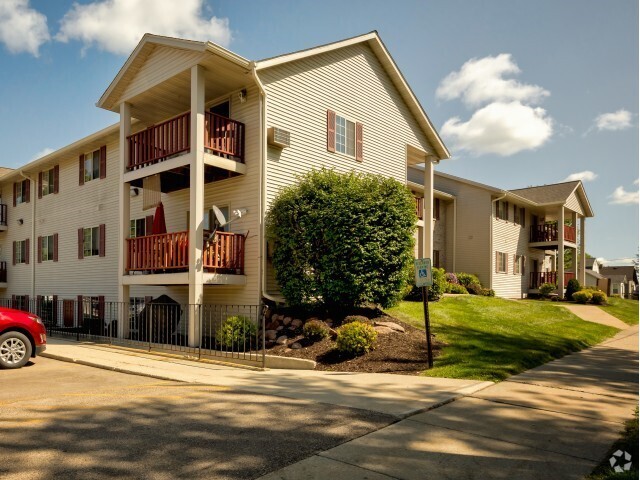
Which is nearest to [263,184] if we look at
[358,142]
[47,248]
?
[358,142]

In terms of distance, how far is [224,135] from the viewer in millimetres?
14336

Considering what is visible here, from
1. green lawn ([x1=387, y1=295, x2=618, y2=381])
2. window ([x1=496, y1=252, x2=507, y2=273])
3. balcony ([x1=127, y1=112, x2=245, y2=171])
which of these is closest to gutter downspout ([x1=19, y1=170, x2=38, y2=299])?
balcony ([x1=127, y1=112, x2=245, y2=171])

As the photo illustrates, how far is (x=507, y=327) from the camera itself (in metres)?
15.3

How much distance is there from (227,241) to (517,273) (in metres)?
23.9

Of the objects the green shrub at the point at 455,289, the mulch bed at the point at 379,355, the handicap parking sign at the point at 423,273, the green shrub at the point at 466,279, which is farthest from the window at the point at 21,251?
the handicap parking sign at the point at 423,273

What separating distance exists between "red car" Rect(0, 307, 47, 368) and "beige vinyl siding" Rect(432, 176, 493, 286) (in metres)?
24.1

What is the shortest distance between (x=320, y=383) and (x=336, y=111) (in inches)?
451

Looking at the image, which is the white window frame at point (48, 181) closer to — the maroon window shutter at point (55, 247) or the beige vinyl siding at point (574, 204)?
the maroon window shutter at point (55, 247)

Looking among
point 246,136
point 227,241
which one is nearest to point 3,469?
point 227,241

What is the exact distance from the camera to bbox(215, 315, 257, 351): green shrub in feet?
39.9

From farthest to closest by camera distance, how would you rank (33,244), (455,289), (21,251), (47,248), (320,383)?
(21,251) → (33,244) → (455,289) → (47,248) → (320,383)

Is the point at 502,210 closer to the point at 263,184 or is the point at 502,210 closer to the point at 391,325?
the point at 391,325

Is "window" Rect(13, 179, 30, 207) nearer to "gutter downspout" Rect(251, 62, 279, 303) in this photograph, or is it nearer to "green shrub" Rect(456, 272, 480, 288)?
"gutter downspout" Rect(251, 62, 279, 303)

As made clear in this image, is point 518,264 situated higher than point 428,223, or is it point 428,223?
point 428,223
